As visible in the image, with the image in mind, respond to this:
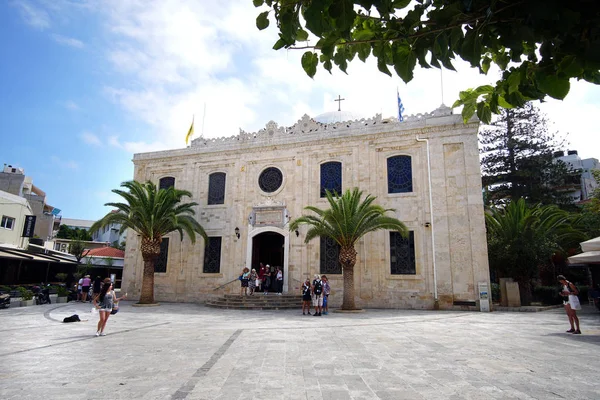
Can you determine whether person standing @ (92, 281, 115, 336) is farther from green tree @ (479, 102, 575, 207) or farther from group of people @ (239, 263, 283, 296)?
green tree @ (479, 102, 575, 207)

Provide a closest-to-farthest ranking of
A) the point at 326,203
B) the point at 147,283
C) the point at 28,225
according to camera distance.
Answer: the point at 147,283, the point at 326,203, the point at 28,225

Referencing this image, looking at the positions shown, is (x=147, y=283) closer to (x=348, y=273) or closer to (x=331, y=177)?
(x=348, y=273)

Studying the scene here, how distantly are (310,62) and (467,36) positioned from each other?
102 cm

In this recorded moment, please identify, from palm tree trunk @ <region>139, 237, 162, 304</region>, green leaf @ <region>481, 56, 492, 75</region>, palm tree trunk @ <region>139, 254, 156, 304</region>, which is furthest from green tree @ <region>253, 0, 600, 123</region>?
palm tree trunk @ <region>139, 254, 156, 304</region>

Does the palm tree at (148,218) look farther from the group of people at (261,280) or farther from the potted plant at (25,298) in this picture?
the potted plant at (25,298)

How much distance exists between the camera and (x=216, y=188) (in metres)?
22.1

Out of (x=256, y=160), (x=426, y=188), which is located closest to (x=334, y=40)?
(x=426, y=188)

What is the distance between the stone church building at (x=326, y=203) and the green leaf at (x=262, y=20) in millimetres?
16352

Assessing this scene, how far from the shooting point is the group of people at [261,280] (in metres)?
18.3

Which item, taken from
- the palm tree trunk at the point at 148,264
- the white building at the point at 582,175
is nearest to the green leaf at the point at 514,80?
the palm tree trunk at the point at 148,264

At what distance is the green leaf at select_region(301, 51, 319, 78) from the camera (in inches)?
104

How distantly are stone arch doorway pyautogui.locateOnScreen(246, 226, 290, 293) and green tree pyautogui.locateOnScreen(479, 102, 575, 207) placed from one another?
1917cm

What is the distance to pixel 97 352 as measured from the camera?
725cm

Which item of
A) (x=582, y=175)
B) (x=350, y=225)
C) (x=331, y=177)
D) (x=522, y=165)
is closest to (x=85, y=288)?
(x=331, y=177)
